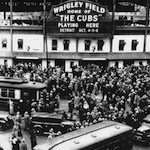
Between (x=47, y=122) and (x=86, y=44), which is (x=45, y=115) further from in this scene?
(x=86, y=44)

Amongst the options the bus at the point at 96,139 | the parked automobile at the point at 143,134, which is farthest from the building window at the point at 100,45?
the bus at the point at 96,139

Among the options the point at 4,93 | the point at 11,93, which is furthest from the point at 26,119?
the point at 4,93

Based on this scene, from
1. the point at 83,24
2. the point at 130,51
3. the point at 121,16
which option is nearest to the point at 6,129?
the point at 83,24

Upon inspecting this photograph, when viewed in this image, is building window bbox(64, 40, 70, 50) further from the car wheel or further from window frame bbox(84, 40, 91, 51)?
the car wheel

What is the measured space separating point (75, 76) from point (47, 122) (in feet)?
31.9

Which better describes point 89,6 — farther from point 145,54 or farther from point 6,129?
point 6,129

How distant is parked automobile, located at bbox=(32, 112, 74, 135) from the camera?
1903 centimetres

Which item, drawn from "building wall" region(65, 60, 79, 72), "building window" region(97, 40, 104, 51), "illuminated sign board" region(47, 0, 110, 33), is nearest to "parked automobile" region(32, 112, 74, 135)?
"building wall" region(65, 60, 79, 72)

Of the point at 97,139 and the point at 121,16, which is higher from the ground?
the point at 121,16

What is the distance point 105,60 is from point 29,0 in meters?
13.6

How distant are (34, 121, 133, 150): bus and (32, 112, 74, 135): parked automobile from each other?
308 cm

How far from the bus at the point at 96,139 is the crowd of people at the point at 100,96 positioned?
1.90 metres

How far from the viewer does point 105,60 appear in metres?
38.3

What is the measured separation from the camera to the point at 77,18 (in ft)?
122
